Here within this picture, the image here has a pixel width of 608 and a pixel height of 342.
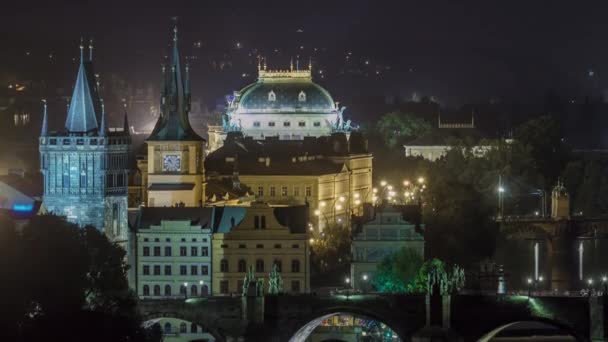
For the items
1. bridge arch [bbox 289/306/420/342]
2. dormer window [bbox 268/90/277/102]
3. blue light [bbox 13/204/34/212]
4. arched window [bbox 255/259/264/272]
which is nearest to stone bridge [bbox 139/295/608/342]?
bridge arch [bbox 289/306/420/342]

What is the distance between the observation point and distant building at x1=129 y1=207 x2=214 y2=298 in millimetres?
99562

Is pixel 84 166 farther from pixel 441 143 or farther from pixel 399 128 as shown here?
pixel 399 128

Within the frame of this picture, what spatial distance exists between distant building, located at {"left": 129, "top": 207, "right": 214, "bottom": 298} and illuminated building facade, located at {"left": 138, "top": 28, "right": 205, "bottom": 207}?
31.8ft

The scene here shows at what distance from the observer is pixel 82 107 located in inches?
3875

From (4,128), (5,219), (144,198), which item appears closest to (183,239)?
(144,198)

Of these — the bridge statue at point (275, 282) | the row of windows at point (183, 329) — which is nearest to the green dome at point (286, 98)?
the bridge statue at point (275, 282)

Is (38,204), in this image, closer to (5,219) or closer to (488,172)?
(5,219)

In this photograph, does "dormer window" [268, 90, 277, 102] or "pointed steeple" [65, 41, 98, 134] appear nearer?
"pointed steeple" [65, 41, 98, 134]

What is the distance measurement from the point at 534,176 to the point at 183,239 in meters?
54.8

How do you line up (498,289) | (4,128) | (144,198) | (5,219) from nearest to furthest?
(5,219)
(498,289)
(144,198)
(4,128)

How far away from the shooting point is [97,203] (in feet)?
320

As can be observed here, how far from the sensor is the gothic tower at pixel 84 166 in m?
97.4

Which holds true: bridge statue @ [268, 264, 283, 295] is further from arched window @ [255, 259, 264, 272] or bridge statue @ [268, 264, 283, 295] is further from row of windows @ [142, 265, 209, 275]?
row of windows @ [142, 265, 209, 275]

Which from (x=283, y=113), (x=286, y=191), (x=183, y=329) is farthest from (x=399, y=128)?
(x=183, y=329)
